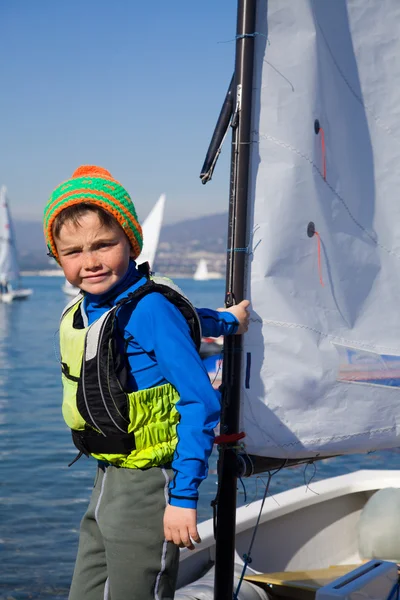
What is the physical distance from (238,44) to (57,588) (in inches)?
182

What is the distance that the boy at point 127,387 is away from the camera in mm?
2246

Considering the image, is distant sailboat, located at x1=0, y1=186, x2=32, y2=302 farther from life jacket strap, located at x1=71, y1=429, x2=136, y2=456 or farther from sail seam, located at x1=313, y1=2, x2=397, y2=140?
life jacket strap, located at x1=71, y1=429, x2=136, y2=456

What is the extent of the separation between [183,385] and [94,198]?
570 millimetres

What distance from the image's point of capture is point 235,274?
2.94 m

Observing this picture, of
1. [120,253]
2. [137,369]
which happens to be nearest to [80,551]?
[137,369]

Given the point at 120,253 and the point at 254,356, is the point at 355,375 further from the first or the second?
the point at 120,253

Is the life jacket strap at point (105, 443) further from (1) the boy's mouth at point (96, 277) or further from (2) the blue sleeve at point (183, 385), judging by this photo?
(1) the boy's mouth at point (96, 277)

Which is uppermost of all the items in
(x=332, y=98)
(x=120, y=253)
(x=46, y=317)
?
(x=332, y=98)

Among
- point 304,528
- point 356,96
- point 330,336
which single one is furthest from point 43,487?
point 356,96

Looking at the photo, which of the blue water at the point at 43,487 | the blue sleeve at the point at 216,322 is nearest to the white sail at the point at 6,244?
the blue water at the point at 43,487

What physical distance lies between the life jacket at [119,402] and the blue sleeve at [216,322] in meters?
0.26

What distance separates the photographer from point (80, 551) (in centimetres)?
244

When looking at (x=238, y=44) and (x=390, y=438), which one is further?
(x=390, y=438)

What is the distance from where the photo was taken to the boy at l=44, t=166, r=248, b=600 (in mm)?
2246
